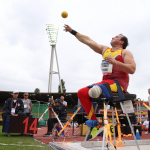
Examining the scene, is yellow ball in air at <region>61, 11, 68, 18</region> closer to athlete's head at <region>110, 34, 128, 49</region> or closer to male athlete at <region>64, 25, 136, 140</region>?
male athlete at <region>64, 25, 136, 140</region>

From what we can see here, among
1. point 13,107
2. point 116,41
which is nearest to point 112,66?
point 116,41

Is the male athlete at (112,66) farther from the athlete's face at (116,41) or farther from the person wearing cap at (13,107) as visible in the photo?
the person wearing cap at (13,107)

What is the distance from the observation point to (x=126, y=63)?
2.52m

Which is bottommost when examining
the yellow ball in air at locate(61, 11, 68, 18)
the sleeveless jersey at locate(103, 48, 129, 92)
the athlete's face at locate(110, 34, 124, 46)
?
the sleeveless jersey at locate(103, 48, 129, 92)

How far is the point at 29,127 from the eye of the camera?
609 cm

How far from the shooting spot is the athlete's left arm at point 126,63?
7.72 ft

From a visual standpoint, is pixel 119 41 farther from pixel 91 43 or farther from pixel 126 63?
pixel 126 63

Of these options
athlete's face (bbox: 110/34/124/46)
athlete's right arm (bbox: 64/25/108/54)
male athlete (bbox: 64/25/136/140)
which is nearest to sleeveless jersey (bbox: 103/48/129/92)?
male athlete (bbox: 64/25/136/140)

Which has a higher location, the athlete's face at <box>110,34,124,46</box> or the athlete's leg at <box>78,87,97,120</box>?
the athlete's face at <box>110,34,124,46</box>

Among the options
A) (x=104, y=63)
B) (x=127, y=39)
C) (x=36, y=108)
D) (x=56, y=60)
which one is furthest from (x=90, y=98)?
(x=56, y=60)

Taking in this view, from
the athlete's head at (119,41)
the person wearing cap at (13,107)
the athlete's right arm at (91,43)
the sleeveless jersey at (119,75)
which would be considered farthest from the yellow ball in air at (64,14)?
the person wearing cap at (13,107)

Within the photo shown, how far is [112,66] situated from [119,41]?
0.52 metres

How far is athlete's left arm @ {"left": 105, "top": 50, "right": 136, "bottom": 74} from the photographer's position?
235 cm

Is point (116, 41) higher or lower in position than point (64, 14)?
lower
